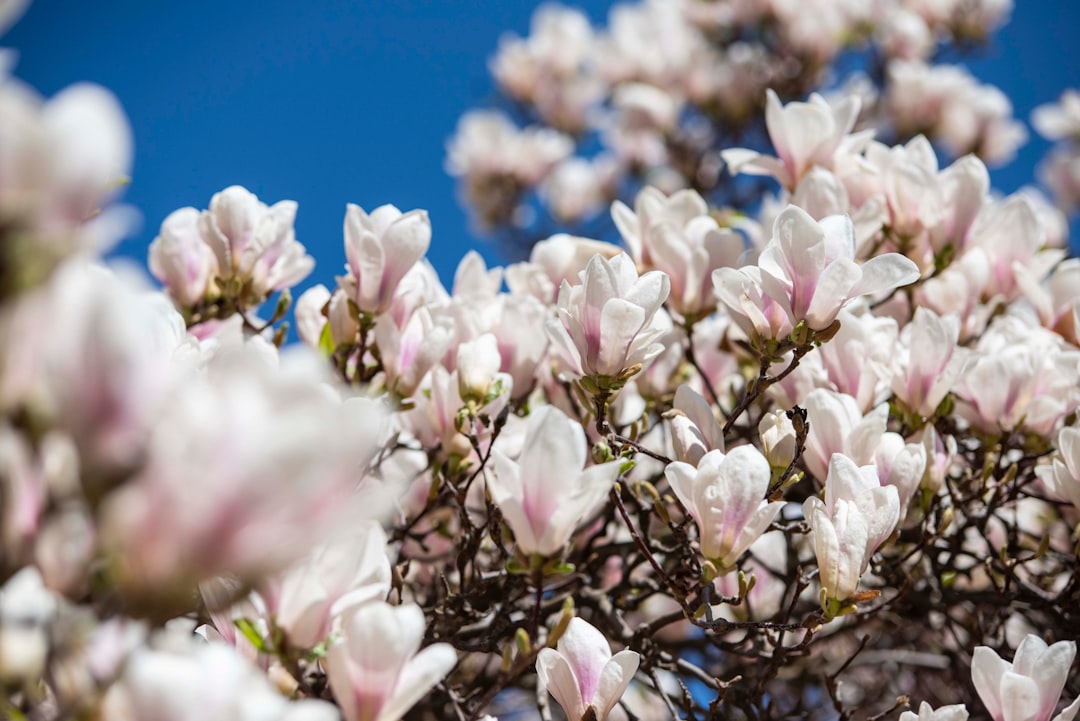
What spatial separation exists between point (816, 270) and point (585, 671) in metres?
0.57

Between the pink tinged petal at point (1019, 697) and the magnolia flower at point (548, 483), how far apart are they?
0.56 meters

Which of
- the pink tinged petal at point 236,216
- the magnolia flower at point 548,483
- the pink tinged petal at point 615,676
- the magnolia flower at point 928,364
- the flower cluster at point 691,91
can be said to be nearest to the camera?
the magnolia flower at point 548,483

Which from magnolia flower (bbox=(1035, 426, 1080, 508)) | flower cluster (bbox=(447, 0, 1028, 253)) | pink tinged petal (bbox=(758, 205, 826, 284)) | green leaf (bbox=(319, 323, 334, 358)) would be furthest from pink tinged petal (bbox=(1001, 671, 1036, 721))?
flower cluster (bbox=(447, 0, 1028, 253))

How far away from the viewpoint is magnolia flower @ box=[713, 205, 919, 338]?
3.54ft

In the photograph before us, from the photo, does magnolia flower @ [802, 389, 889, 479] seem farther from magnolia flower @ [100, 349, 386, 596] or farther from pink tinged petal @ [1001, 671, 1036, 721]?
magnolia flower @ [100, 349, 386, 596]

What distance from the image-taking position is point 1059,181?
3.95 metres

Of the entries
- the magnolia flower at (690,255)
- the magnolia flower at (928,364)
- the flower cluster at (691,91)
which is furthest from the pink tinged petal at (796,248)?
the flower cluster at (691,91)

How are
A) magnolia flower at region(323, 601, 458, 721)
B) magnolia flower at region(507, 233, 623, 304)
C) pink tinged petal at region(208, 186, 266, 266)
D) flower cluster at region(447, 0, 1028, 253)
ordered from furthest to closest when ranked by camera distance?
flower cluster at region(447, 0, 1028, 253), magnolia flower at region(507, 233, 623, 304), pink tinged petal at region(208, 186, 266, 266), magnolia flower at region(323, 601, 458, 721)

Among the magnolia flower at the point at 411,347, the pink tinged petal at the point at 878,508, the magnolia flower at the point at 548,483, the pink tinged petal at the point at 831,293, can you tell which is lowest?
the pink tinged petal at the point at 878,508

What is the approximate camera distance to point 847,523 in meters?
1.00

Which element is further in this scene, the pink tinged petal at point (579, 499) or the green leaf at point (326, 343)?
the green leaf at point (326, 343)

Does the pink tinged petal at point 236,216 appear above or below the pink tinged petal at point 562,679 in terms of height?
above

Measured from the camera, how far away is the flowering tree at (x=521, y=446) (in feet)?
1.78

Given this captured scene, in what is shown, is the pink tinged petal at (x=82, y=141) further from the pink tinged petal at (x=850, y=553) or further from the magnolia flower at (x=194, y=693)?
the pink tinged petal at (x=850, y=553)
